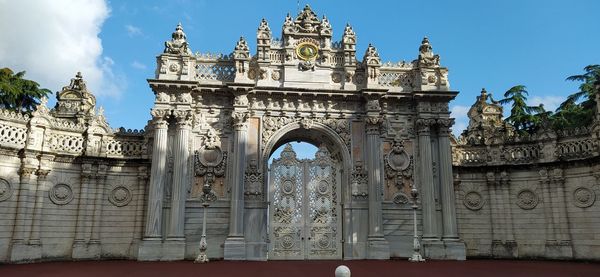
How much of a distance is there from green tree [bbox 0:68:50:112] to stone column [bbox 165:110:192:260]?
15.1 metres

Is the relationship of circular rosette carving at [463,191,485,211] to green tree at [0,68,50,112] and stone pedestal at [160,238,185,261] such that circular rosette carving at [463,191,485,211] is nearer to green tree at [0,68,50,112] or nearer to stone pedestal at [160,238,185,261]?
stone pedestal at [160,238,185,261]

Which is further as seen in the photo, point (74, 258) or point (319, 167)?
point (319, 167)

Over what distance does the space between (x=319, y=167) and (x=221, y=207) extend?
4.52 m

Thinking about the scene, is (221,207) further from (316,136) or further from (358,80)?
(358,80)

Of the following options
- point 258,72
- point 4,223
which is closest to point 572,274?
point 258,72

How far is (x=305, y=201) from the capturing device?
20109 millimetres

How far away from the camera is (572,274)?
541 inches

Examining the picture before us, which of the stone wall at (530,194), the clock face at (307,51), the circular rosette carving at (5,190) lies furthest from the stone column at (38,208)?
the stone wall at (530,194)

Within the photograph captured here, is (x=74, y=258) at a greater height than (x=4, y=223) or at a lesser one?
lesser

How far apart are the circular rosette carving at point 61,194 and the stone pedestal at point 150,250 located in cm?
375

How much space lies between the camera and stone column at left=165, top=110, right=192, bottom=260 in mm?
18469

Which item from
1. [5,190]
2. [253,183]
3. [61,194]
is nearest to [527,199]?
[253,183]

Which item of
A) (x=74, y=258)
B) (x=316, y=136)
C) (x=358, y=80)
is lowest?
(x=74, y=258)

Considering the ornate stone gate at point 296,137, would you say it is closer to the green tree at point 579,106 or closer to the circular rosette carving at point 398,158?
the circular rosette carving at point 398,158
